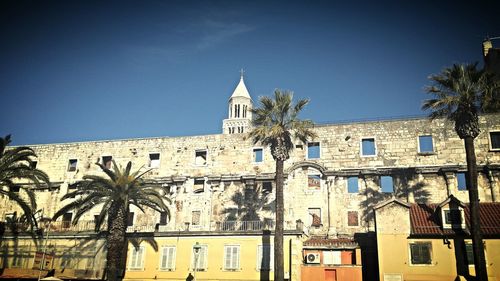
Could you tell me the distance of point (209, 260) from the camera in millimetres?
32062

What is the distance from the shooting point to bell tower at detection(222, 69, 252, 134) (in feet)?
307

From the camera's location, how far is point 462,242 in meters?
27.8

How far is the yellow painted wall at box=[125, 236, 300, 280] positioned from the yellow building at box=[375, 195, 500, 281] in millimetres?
6574

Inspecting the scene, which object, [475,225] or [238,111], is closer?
[475,225]

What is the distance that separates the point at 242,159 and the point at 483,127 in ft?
65.1

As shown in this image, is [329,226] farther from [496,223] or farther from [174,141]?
[174,141]

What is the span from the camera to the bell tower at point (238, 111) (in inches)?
3681

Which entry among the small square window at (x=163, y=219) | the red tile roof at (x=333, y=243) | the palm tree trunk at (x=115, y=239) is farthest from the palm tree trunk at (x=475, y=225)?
the small square window at (x=163, y=219)

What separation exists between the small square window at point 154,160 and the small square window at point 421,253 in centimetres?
2405

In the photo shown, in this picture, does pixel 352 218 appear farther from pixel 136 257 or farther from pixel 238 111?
pixel 238 111

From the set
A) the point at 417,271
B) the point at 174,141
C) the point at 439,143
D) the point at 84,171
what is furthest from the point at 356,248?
the point at 84,171

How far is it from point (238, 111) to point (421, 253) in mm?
69995

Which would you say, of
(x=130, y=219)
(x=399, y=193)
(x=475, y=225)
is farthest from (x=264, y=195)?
(x=475, y=225)

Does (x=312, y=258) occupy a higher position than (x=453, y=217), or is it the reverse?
(x=453, y=217)
